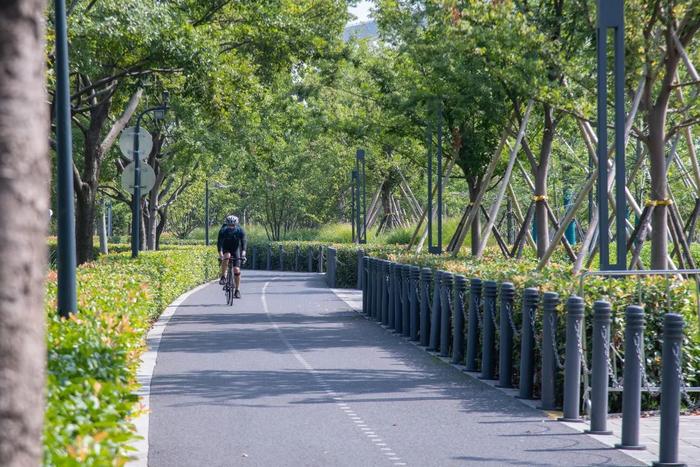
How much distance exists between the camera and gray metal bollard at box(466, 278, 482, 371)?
14.3 meters

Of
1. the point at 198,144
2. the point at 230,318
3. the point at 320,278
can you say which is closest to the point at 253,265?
the point at 320,278

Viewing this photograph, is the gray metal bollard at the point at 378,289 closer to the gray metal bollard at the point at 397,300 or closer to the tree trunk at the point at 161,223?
the gray metal bollard at the point at 397,300

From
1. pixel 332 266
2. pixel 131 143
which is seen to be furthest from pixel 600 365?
pixel 332 266

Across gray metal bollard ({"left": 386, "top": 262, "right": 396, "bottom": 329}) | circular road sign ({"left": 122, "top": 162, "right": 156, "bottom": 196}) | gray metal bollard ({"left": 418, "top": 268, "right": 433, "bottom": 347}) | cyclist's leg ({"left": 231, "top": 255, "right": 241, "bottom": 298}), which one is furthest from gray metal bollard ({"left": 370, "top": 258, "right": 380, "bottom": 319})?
circular road sign ({"left": 122, "top": 162, "right": 156, "bottom": 196})

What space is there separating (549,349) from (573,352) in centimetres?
81

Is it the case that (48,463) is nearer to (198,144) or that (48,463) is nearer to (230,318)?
(230,318)

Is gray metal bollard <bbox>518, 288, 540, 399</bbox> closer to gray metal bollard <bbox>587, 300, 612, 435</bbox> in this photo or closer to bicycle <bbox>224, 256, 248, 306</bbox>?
gray metal bollard <bbox>587, 300, 612, 435</bbox>

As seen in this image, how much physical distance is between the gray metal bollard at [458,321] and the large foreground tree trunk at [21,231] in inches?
494

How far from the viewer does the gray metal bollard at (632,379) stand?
8.95m

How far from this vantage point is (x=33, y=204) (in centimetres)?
285

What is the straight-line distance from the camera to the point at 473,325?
1446 cm

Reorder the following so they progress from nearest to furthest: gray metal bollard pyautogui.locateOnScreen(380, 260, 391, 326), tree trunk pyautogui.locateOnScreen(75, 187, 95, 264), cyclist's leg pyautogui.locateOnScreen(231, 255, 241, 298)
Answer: gray metal bollard pyautogui.locateOnScreen(380, 260, 391, 326), cyclist's leg pyautogui.locateOnScreen(231, 255, 241, 298), tree trunk pyautogui.locateOnScreen(75, 187, 95, 264)

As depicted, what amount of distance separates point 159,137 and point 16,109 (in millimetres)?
40499

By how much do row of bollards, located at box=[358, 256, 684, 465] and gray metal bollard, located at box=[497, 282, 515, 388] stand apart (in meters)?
0.01
